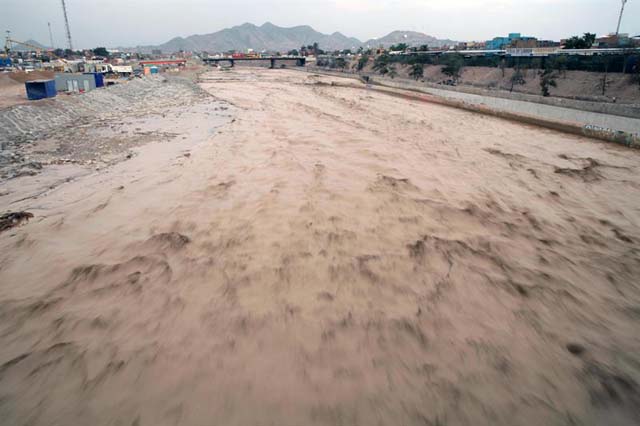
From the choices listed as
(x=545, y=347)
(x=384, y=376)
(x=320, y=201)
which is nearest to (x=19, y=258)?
(x=320, y=201)

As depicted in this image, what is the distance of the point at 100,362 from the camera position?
3.79 metres

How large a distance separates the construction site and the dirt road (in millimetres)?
31

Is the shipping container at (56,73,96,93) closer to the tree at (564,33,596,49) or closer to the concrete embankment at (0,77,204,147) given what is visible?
the concrete embankment at (0,77,204,147)

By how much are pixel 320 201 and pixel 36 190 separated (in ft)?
27.0

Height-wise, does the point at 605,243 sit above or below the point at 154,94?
below

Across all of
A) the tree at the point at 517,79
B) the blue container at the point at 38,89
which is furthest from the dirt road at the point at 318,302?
the tree at the point at 517,79

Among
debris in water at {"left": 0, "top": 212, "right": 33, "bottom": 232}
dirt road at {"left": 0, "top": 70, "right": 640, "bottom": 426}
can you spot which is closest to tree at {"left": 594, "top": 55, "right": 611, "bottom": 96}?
dirt road at {"left": 0, "top": 70, "right": 640, "bottom": 426}

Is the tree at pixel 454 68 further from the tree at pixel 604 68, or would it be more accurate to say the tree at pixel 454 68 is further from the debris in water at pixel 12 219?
the debris in water at pixel 12 219

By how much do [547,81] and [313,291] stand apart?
1742 inches

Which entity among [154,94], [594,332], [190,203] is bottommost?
[594,332]

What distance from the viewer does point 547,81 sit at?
3644 cm

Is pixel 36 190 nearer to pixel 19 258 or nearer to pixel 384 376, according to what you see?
pixel 19 258

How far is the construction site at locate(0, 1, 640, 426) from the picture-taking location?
3441 mm

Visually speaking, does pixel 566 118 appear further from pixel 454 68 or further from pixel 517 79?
pixel 454 68
